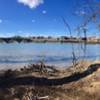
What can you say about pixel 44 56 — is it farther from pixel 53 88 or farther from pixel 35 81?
pixel 53 88

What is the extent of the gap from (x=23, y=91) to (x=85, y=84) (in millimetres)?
3230

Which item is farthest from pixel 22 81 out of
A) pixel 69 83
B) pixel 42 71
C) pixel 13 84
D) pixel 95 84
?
pixel 42 71

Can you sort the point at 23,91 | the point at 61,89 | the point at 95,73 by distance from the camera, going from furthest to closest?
the point at 95,73
the point at 61,89
the point at 23,91

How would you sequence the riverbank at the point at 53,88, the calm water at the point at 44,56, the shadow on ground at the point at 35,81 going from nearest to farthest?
the riverbank at the point at 53,88 < the shadow on ground at the point at 35,81 < the calm water at the point at 44,56

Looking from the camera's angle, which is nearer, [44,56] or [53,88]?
[53,88]

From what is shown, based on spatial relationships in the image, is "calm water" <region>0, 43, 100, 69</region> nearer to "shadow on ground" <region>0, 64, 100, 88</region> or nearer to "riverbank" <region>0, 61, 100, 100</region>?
"shadow on ground" <region>0, 64, 100, 88</region>

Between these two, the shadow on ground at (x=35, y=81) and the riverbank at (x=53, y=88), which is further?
the shadow on ground at (x=35, y=81)

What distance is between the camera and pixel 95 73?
57.2 ft

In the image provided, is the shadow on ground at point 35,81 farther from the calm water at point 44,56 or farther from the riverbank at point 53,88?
the calm water at point 44,56

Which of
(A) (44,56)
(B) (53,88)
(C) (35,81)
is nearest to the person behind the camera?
(B) (53,88)

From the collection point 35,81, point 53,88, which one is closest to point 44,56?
point 35,81

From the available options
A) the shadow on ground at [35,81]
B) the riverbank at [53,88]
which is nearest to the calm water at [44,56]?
the shadow on ground at [35,81]

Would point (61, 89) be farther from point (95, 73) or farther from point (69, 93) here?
point (95, 73)

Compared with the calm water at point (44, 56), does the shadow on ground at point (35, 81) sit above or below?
above
